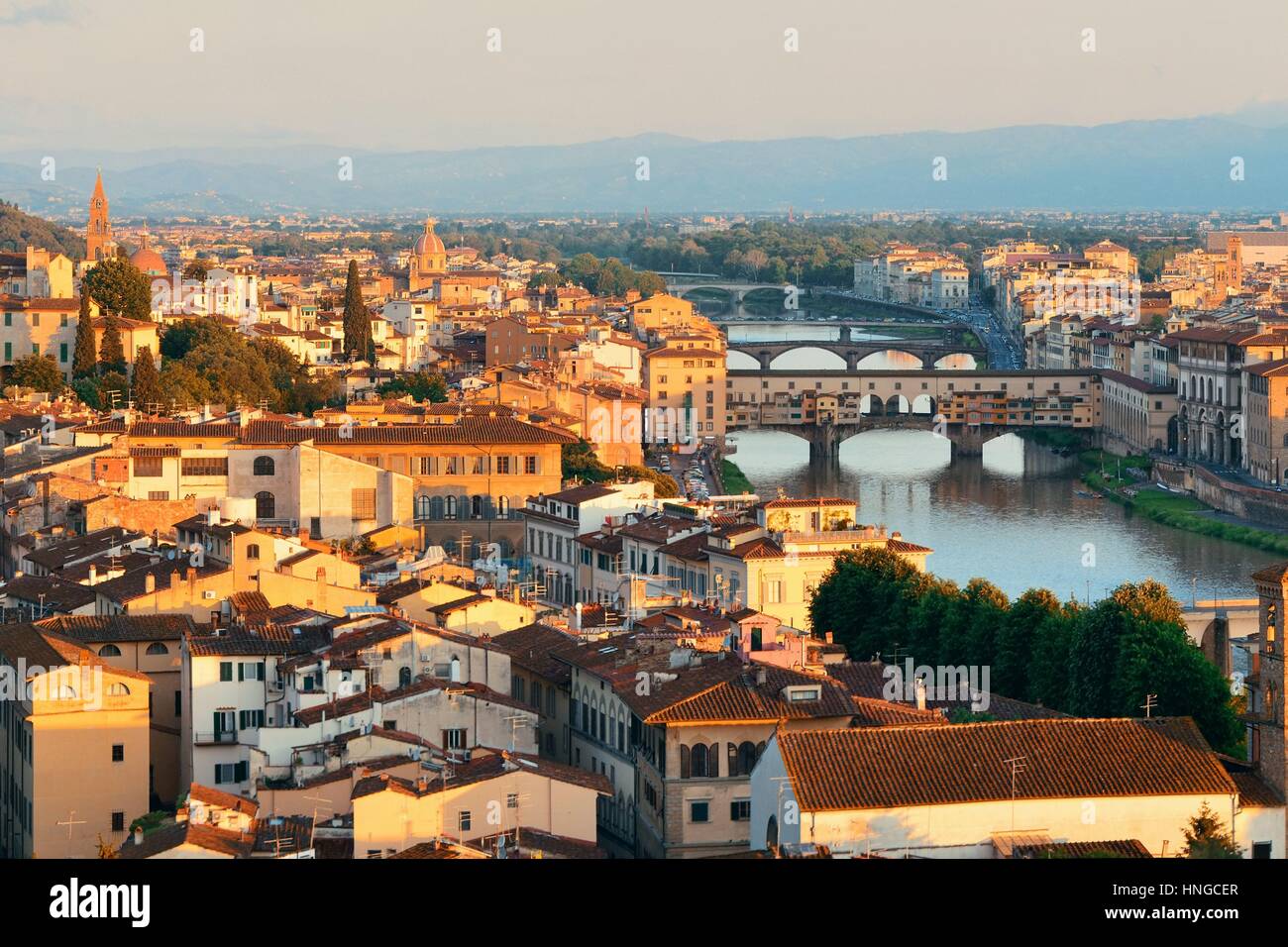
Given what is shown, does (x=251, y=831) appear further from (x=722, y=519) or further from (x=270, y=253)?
Answer: (x=270, y=253)

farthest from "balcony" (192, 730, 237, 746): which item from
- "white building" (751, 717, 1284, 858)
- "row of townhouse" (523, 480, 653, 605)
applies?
"row of townhouse" (523, 480, 653, 605)

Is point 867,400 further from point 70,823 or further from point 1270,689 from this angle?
point 70,823

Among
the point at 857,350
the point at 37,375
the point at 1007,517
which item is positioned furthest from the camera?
the point at 857,350

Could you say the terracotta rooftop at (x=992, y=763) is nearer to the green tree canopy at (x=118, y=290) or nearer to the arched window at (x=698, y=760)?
the arched window at (x=698, y=760)

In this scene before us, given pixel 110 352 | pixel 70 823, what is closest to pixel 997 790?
pixel 70 823

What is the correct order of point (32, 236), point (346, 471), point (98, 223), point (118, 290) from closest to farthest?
1. point (346, 471)
2. point (118, 290)
3. point (98, 223)
4. point (32, 236)
